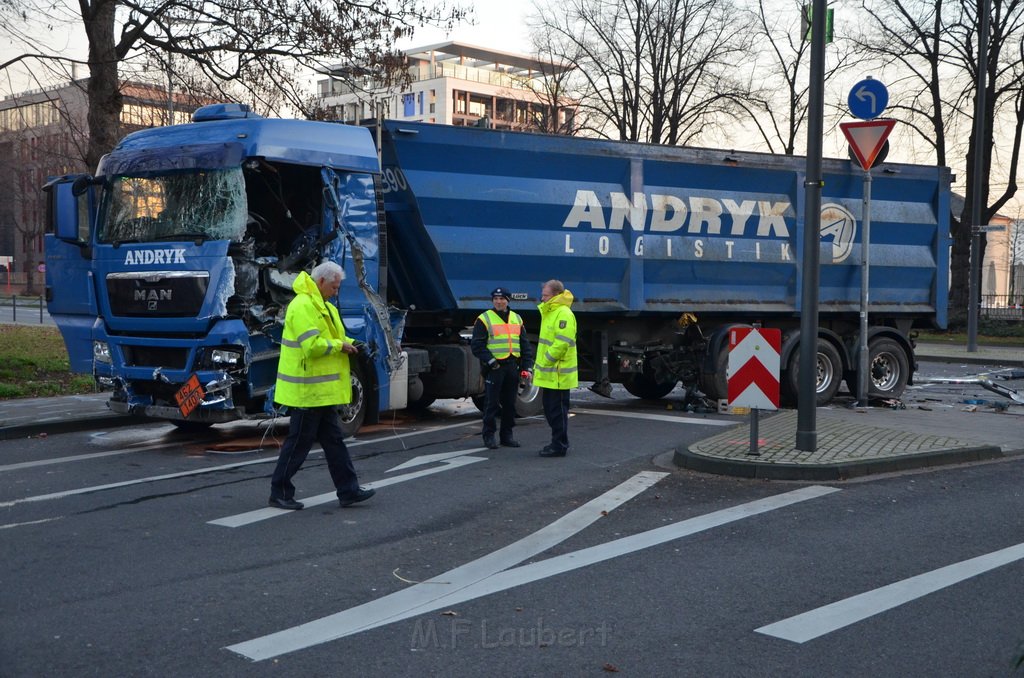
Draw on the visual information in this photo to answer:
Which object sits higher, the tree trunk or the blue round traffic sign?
the tree trunk

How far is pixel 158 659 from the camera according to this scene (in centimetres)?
455

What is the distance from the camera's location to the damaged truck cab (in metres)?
9.98

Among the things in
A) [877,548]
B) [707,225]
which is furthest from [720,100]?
[877,548]

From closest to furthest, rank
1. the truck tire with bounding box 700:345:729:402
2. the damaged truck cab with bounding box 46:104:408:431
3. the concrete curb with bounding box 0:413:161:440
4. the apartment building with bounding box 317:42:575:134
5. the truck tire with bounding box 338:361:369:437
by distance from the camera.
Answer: the damaged truck cab with bounding box 46:104:408:431
the truck tire with bounding box 338:361:369:437
the concrete curb with bounding box 0:413:161:440
the truck tire with bounding box 700:345:729:402
the apartment building with bounding box 317:42:575:134

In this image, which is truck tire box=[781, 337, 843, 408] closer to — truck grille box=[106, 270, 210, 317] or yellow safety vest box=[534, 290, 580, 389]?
yellow safety vest box=[534, 290, 580, 389]

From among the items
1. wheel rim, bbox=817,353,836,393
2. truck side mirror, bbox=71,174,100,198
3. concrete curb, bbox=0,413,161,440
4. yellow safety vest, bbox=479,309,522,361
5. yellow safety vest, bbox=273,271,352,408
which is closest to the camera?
yellow safety vest, bbox=273,271,352,408

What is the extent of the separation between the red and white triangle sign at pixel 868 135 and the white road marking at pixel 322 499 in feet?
19.2

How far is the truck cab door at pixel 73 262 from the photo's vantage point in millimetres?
10750

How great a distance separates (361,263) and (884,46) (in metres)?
29.1

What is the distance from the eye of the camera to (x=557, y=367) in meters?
10.3

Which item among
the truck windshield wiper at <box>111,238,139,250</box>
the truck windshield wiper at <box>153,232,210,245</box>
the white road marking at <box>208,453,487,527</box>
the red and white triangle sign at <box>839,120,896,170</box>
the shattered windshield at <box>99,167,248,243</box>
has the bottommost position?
the white road marking at <box>208,453,487,527</box>

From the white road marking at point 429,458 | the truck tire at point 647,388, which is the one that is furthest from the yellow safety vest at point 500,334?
the truck tire at point 647,388

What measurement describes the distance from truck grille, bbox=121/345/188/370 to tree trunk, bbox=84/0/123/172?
6.95 m

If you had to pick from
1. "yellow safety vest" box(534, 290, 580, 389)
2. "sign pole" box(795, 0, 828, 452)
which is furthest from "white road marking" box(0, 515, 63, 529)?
"sign pole" box(795, 0, 828, 452)
